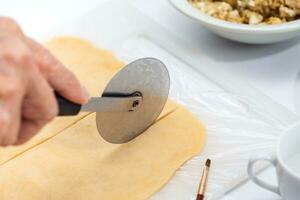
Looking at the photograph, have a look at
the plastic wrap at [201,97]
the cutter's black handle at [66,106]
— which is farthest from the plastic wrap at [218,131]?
the cutter's black handle at [66,106]

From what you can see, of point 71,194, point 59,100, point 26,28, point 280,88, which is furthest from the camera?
point 26,28

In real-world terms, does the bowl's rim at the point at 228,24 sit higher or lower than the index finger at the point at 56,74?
lower

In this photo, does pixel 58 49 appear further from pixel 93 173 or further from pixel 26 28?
pixel 93 173

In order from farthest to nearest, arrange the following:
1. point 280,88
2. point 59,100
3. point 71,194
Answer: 1. point 280,88
2. point 71,194
3. point 59,100

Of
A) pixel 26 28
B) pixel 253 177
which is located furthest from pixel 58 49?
pixel 253 177

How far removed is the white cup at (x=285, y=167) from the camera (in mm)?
597

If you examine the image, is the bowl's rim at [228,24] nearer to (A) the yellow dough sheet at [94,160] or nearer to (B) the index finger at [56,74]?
(A) the yellow dough sheet at [94,160]

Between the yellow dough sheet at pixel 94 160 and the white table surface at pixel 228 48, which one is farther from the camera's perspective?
the white table surface at pixel 228 48

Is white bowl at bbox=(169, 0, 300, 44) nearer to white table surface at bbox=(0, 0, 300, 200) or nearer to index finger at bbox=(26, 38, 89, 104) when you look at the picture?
white table surface at bbox=(0, 0, 300, 200)

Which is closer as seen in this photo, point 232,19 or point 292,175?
point 292,175

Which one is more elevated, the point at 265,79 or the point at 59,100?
the point at 59,100

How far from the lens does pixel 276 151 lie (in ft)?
2.02

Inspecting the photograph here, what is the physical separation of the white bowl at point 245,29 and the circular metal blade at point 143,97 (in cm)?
11

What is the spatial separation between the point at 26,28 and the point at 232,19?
0.33m
